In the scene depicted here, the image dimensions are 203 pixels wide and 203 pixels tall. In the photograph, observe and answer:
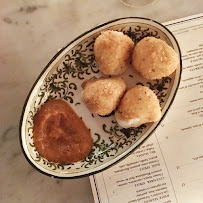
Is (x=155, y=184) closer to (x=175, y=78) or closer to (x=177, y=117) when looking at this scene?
(x=177, y=117)

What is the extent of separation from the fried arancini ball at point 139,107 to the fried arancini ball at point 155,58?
0.21ft

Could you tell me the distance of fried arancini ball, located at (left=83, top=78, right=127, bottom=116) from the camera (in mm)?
1021

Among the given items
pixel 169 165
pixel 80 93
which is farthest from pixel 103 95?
pixel 169 165

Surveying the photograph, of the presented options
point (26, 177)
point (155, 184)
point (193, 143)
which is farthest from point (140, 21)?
point (26, 177)

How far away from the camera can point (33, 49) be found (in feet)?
3.89

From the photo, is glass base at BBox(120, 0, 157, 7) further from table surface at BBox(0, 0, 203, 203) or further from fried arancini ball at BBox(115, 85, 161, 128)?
fried arancini ball at BBox(115, 85, 161, 128)

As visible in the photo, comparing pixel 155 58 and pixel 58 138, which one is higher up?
pixel 155 58

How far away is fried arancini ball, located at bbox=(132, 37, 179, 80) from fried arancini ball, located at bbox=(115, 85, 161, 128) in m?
0.06

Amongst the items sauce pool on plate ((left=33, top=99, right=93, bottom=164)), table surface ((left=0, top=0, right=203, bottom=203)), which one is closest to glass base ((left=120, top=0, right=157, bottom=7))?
table surface ((left=0, top=0, right=203, bottom=203))

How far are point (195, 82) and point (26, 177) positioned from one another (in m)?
0.71

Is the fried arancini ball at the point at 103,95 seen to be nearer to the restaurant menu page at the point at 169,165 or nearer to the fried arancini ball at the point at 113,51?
the fried arancini ball at the point at 113,51

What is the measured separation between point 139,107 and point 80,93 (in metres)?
0.23

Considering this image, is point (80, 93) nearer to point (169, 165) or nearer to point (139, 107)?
point (139, 107)

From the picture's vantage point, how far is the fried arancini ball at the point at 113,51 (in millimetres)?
1034
